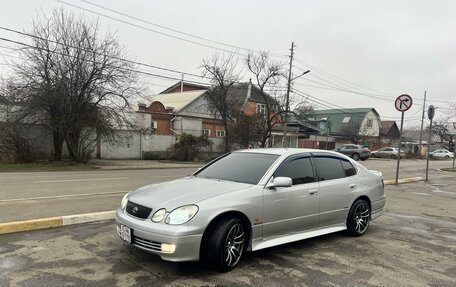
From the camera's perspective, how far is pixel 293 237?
5375 millimetres

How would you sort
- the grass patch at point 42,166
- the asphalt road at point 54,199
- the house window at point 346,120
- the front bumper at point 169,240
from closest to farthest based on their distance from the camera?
the front bumper at point 169,240 → the asphalt road at point 54,199 → the grass patch at point 42,166 → the house window at point 346,120

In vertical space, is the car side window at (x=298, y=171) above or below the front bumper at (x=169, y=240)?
above

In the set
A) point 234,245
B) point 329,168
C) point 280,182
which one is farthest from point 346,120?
point 234,245

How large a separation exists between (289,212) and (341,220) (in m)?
1.40

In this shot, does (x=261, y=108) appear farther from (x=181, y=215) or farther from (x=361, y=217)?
(x=181, y=215)

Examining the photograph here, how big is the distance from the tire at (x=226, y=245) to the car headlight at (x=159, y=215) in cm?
60

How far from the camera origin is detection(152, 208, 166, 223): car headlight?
4.34m

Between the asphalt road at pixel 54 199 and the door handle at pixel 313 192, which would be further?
the asphalt road at pixel 54 199

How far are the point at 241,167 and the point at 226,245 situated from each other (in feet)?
4.82

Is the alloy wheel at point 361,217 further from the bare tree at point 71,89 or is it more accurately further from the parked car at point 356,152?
the parked car at point 356,152

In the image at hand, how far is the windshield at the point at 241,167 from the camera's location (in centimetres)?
535

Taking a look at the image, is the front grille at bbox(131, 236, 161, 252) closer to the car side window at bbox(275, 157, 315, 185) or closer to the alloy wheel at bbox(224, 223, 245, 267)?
the alloy wheel at bbox(224, 223, 245, 267)

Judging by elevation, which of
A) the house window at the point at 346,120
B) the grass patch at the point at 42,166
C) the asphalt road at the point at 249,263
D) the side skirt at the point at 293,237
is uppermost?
the house window at the point at 346,120

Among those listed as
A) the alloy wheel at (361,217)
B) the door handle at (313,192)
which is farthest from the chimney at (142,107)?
the door handle at (313,192)
